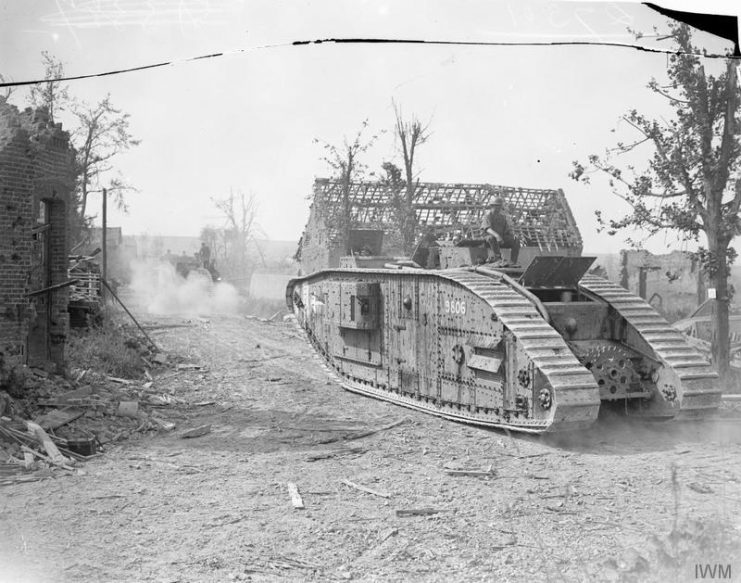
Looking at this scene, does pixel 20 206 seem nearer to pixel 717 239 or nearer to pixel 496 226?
pixel 496 226

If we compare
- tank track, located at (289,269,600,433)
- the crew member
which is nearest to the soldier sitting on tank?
tank track, located at (289,269,600,433)

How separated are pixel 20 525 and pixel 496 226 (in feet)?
25.3

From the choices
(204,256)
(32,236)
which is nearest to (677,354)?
(32,236)

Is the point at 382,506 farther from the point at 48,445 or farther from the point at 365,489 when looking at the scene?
the point at 48,445

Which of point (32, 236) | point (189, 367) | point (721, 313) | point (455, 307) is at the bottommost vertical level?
point (189, 367)

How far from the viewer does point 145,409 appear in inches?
443

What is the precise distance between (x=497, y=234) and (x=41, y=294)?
7490 millimetres

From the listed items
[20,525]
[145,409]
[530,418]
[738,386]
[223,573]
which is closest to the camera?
[223,573]

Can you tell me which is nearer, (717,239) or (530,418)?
(530,418)

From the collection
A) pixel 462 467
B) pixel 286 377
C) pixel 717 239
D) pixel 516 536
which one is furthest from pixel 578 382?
pixel 286 377

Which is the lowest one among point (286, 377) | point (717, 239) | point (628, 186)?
point (286, 377)

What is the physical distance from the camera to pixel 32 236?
38.3 feet

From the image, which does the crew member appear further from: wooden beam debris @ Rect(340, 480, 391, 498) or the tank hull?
wooden beam debris @ Rect(340, 480, 391, 498)

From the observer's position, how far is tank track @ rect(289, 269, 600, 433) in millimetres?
8352
